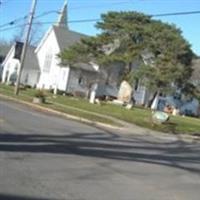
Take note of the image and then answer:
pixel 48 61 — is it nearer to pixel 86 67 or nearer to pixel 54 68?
pixel 54 68

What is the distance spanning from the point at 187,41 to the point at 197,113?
61.0 feet

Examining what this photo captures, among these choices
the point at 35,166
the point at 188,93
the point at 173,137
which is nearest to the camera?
the point at 35,166

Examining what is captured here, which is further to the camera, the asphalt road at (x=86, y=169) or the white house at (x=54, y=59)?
the white house at (x=54, y=59)

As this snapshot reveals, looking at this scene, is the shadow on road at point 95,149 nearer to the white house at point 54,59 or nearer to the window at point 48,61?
the white house at point 54,59

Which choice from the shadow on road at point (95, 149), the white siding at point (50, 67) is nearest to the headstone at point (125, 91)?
the white siding at point (50, 67)

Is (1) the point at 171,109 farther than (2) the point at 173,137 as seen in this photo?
Yes

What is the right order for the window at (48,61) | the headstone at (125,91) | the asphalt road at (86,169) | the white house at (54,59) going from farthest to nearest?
1. the window at (48,61)
2. the white house at (54,59)
3. the headstone at (125,91)
4. the asphalt road at (86,169)

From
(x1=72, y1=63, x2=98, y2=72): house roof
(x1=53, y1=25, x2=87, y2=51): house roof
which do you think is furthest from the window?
(x1=72, y1=63, x2=98, y2=72): house roof

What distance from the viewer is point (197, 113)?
8050 cm

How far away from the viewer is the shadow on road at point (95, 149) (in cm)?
1591

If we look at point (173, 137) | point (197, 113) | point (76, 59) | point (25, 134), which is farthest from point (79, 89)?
point (25, 134)

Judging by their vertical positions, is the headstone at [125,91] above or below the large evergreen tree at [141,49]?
below

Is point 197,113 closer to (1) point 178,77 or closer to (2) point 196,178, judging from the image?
(1) point 178,77

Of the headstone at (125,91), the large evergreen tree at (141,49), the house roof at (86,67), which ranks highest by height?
the large evergreen tree at (141,49)
